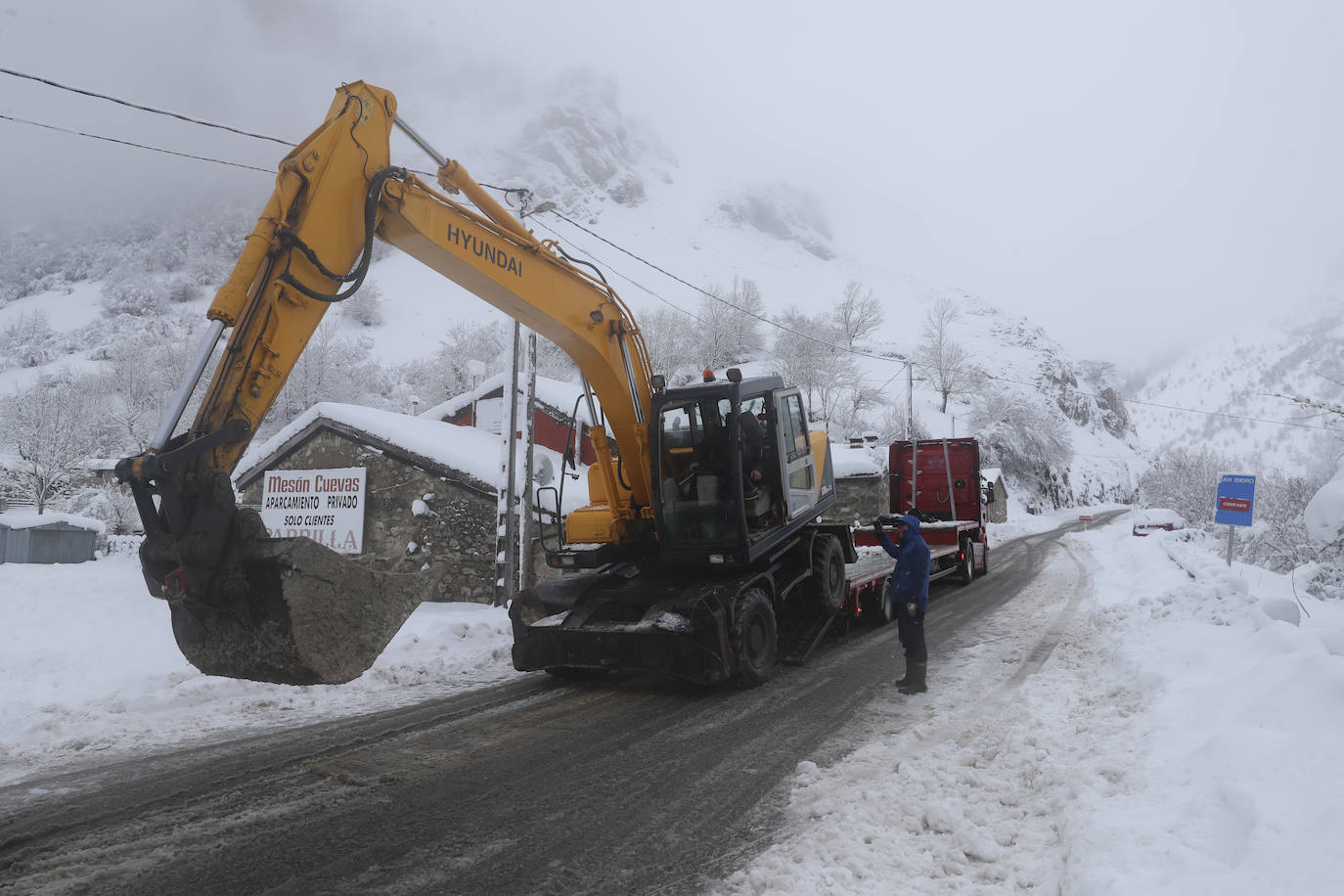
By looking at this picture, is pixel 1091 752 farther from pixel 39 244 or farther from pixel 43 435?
pixel 39 244

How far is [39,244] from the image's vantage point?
5325 inches

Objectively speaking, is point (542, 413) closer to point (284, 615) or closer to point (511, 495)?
point (511, 495)

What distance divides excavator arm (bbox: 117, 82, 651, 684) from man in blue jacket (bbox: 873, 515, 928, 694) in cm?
478

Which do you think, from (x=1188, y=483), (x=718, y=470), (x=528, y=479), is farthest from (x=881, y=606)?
(x=1188, y=483)

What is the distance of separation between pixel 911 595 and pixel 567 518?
3768 millimetres

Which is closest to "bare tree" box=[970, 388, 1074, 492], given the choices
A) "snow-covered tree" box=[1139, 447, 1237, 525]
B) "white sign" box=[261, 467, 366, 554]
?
"snow-covered tree" box=[1139, 447, 1237, 525]

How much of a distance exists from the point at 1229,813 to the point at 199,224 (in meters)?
172

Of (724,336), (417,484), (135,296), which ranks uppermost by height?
(135,296)

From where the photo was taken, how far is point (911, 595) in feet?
25.3

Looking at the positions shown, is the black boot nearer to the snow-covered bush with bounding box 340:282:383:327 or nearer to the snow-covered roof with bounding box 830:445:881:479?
the snow-covered roof with bounding box 830:445:881:479

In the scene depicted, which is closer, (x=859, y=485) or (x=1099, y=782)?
(x=1099, y=782)

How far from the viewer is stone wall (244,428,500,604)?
1483 centimetres

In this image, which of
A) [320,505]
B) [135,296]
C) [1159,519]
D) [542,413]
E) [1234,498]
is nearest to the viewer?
[1234,498]

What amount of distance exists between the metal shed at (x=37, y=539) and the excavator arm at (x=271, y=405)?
71.3 ft
